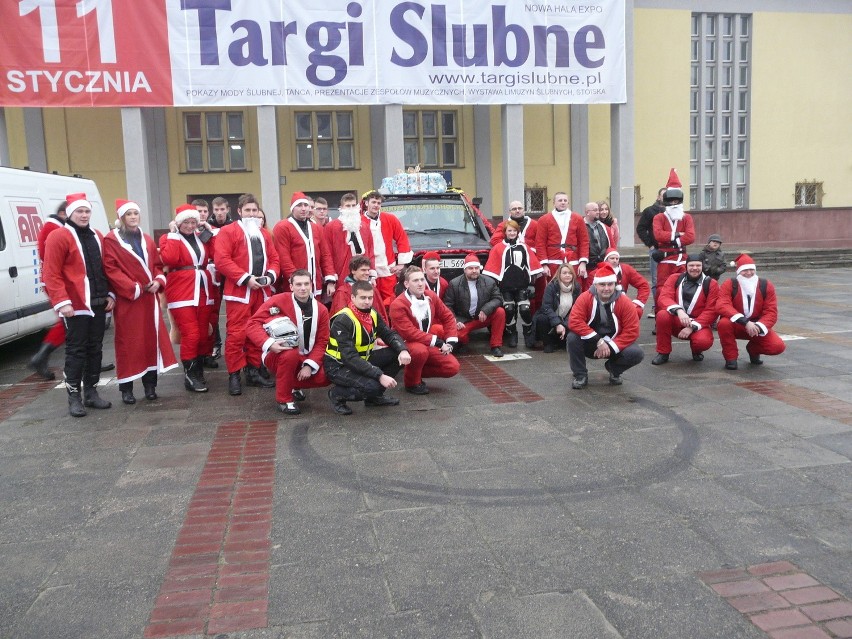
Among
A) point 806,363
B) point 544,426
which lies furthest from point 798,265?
point 544,426

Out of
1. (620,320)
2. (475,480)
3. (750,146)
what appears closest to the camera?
(475,480)

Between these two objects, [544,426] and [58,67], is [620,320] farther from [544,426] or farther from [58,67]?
[58,67]

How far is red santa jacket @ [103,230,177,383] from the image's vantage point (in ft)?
21.3

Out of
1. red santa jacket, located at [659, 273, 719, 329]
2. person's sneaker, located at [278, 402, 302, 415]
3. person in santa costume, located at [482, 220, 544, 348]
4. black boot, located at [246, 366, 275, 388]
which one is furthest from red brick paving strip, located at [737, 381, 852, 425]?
black boot, located at [246, 366, 275, 388]

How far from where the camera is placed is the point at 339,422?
231 inches

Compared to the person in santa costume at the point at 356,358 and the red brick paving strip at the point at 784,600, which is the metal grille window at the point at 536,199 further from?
the red brick paving strip at the point at 784,600

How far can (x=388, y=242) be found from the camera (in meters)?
8.49

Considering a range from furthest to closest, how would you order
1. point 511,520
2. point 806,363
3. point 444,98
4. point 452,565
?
point 444,98, point 806,363, point 511,520, point 452,565

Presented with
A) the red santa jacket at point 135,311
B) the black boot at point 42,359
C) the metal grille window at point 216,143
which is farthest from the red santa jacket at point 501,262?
the metal grille window at point 216,143

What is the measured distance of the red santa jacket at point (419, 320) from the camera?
22.2 feet

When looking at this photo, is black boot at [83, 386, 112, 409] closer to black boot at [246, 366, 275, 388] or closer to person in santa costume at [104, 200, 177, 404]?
person in santa costume at [104, 200, 177, 404]

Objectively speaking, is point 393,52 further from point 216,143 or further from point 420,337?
point 420,337

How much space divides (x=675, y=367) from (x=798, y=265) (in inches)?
584

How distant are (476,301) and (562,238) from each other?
1.74 meters
